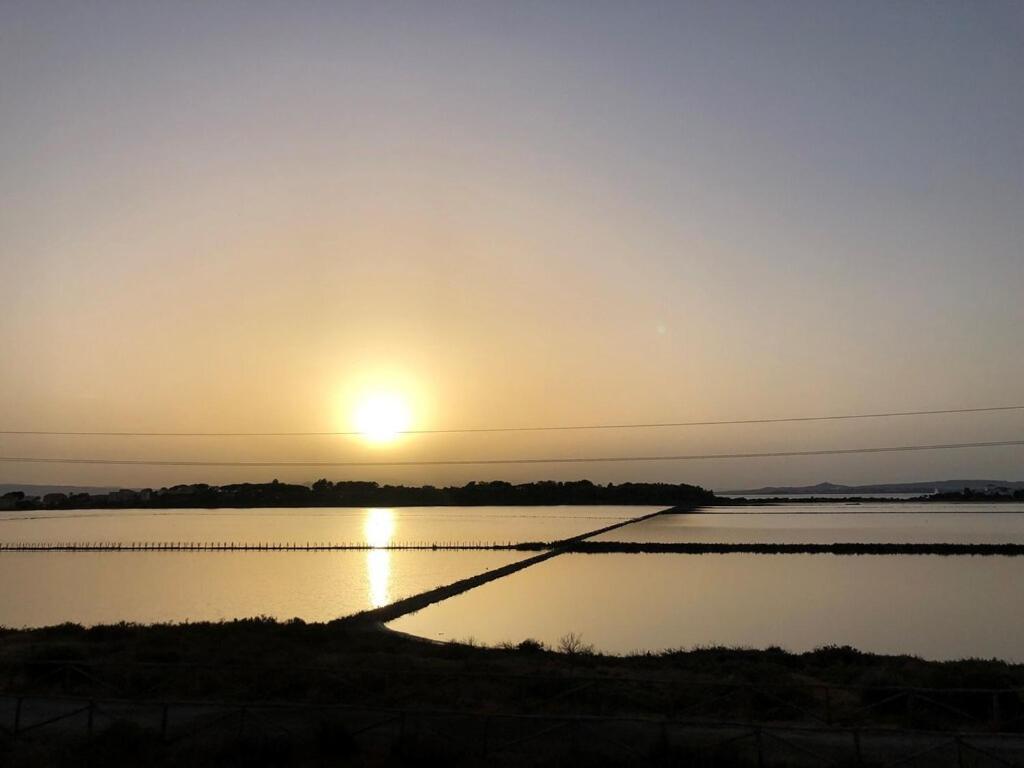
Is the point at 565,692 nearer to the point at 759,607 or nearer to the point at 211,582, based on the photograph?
the point at 759,607

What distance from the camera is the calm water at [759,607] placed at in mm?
30391

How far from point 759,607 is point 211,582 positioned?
106 ft

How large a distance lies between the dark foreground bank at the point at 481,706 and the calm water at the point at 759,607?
652cm

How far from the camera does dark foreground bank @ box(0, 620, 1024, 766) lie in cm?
1345

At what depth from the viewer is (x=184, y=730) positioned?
1469cm

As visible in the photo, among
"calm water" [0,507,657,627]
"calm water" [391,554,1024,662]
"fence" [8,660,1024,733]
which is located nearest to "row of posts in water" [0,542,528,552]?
"calm water" [0,507,657,627]

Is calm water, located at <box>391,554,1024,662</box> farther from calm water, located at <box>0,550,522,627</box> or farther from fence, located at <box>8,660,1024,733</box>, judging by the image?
fence, located at <box>8,660,1024,733</box>

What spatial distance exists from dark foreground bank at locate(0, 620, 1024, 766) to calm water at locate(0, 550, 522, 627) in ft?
46.9

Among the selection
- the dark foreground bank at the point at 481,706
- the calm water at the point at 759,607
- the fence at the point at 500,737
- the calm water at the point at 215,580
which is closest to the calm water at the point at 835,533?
the calm water at the point at 215,580

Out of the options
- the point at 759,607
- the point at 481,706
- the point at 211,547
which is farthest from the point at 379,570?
the point at 481,706

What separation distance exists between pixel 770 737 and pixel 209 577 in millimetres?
47382

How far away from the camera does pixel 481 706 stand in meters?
17.1

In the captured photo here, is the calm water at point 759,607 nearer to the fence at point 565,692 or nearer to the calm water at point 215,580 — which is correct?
the calm water at point 215,580

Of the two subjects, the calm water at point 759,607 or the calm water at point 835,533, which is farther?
the calm water at point 835,533
